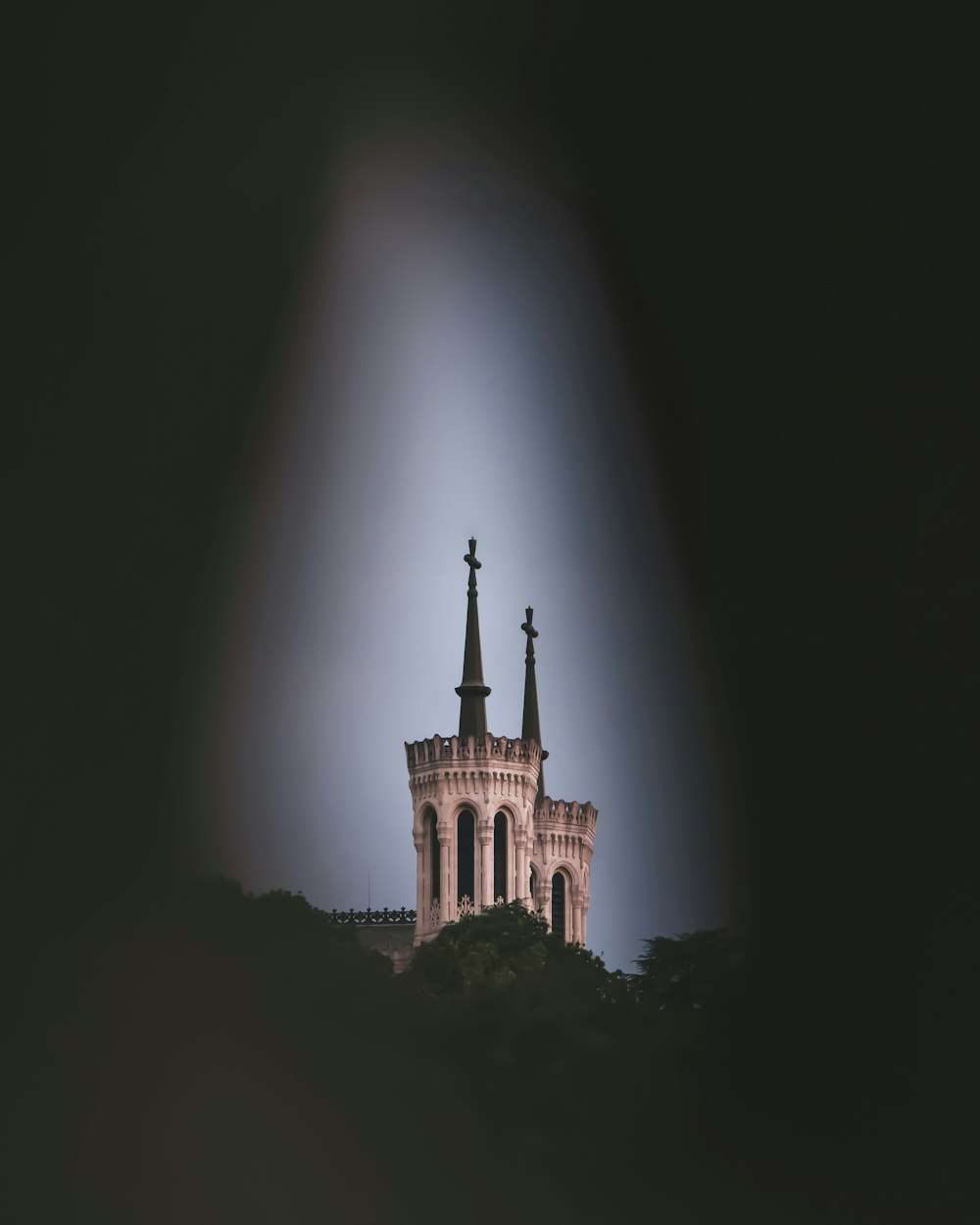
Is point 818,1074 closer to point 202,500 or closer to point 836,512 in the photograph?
point 836,512

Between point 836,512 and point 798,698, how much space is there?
3241 millimetres

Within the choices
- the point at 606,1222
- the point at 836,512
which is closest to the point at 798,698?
the point at 836,512

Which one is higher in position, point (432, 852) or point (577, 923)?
point (432, 852)

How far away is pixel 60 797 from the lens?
120ft

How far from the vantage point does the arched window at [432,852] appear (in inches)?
3265

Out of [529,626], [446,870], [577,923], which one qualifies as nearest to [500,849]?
[446,870]

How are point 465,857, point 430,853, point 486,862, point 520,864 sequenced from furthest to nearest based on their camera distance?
point 430,853 < point 465,857 < point 520,864 < point 486,862

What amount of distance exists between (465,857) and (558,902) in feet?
20.1

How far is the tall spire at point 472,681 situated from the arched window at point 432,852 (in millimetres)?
3485

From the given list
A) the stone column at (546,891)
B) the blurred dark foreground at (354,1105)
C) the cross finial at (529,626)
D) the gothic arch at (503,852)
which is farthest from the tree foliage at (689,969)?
the cross finial at (529,626)

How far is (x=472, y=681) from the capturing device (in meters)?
87.9

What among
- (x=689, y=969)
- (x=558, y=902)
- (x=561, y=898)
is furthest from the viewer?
(x=561, y=898)

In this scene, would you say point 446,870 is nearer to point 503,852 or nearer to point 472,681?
point 503,852

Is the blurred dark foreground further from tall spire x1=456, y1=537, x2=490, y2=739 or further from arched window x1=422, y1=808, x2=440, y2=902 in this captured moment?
tall spire x1=456, y1=537, x2=490, y2=739
